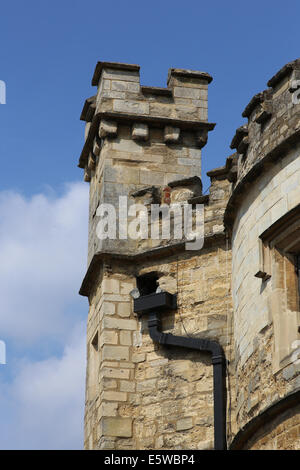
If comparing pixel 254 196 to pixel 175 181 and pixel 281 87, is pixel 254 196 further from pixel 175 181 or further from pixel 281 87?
pixel 175 181

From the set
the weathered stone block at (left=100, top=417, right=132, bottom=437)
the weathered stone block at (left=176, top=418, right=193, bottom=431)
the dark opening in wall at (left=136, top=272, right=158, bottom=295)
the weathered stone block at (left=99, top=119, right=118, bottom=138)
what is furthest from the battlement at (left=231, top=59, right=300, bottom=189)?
the weathered stone block at (left=100, top=417, right=132, bottom=437)

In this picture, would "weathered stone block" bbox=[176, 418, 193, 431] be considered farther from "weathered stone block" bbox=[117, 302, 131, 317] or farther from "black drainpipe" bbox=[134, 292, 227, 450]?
"weathered stone block" bbox=[117, 302, 131, 317]

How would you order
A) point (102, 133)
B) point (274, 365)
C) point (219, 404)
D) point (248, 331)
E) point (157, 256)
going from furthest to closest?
1. point (102, 133)
2. point (157, 256)
3. point (219, 404)
4. point (248, 331)
5. point (274, 365)

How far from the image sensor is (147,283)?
40.8 ft

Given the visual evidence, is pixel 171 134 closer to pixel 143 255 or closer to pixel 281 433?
pixel 143 255

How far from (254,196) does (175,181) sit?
2.52m

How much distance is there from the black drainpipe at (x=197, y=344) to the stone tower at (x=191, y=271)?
→ 1.6 inches

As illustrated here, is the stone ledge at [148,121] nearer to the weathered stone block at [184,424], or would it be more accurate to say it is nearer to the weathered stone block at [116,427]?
the weathered stone block at [116,427]

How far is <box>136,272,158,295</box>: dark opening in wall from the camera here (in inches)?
485

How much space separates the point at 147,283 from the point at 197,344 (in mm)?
1232

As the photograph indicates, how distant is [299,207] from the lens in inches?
367

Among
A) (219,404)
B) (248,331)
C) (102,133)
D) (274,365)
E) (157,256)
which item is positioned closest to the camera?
(274,365)

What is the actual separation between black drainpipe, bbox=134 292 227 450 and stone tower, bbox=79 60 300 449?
4cm

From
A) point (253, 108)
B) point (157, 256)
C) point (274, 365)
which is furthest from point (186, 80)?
point (274, 365)
